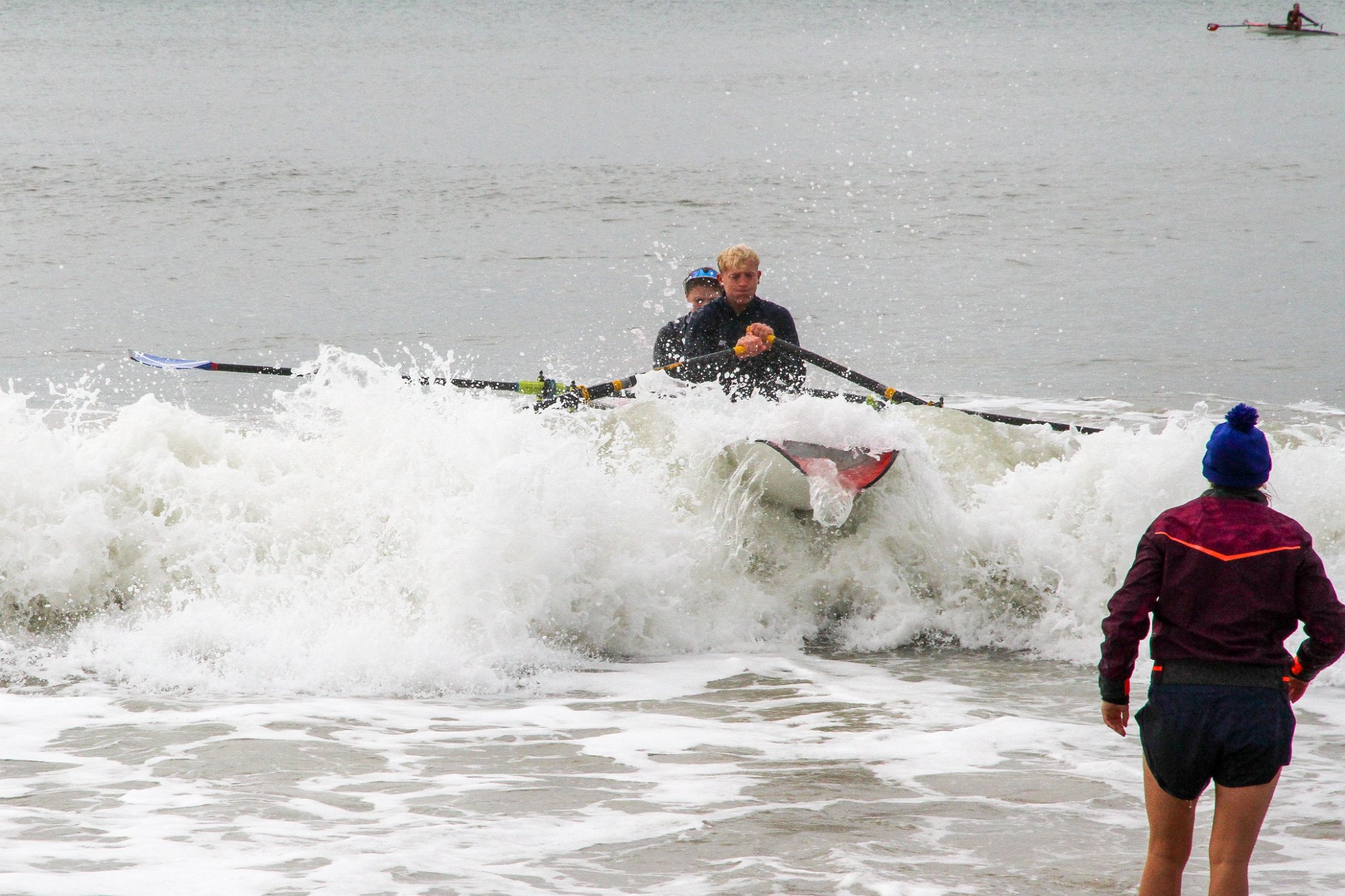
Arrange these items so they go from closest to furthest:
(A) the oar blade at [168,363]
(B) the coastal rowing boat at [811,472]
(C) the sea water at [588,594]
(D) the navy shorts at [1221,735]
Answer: (D) the navy shorts at [1221,735], (C) the sea water at [588,594], (B) the coastal rowing boat at [811,472], (A) the oar blade at [168,363]

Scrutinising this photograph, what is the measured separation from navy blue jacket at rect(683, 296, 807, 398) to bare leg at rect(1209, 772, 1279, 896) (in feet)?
14.9

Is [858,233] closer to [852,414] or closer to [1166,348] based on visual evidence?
[1166,348]

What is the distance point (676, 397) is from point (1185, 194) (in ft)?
67.7

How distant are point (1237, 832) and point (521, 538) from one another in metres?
3.90

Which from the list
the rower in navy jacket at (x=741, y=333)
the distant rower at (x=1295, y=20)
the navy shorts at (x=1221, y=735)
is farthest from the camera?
the distant rower at (x=1295, y=20)

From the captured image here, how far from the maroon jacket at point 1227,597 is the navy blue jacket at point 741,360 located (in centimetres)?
433

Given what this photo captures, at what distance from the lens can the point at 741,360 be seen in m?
7.42

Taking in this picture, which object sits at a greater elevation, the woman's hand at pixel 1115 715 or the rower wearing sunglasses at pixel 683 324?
the rower wearing sunglasses at pixel 683 324

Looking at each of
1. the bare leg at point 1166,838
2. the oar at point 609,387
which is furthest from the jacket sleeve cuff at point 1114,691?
the oar at point 609,387

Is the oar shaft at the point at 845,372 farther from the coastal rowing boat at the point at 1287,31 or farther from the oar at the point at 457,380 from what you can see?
the coastal rowing boat at the point at 1287,31

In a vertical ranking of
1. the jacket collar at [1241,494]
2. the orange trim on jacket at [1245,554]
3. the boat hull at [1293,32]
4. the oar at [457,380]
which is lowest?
the orange trim on jacket at [1245,554]

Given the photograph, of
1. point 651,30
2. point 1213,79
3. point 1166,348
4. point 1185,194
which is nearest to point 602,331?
point 1166,348

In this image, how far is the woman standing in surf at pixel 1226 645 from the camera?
9.61 feet

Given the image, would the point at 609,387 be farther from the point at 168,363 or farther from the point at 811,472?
the point at 168,363
